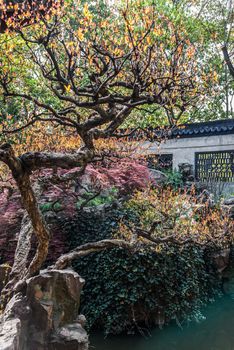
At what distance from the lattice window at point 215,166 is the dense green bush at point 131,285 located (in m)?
5.74

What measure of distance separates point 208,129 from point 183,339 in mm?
7738

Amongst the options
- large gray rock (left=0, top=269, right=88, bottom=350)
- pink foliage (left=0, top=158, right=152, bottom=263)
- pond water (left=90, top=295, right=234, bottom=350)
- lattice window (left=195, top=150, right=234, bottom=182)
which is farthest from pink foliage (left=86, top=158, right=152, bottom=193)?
lattice window (left=195, top=150, right=234, bottom=182)

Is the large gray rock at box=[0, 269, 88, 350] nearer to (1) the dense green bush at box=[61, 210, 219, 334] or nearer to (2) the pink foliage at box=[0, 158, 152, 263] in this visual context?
(1) the dense green bush at box=[61, 210, 219, 334]

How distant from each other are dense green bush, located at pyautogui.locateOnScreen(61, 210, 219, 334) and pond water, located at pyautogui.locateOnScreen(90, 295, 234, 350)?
Result: 0.16 meters

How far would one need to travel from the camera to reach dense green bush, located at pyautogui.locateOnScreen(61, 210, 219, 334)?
5.32 m

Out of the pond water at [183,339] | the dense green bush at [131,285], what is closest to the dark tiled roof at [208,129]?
the dense green bush at [131,285]

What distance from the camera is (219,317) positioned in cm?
634

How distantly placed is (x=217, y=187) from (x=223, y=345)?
625cm

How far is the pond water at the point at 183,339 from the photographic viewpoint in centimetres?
511

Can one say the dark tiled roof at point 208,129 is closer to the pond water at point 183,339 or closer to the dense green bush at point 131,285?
the dense green bush at point 131,285

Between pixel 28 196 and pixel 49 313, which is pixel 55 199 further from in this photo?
pixel 28 196

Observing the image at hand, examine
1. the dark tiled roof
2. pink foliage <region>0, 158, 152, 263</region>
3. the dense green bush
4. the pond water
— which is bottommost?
the pond water

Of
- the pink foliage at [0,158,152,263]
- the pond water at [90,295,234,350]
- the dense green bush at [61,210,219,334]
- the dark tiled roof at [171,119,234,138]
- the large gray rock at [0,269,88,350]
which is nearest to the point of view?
the large gray rock at [0,269,88,350]

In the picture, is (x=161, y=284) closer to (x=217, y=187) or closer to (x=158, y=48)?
(x=158, y=48)
